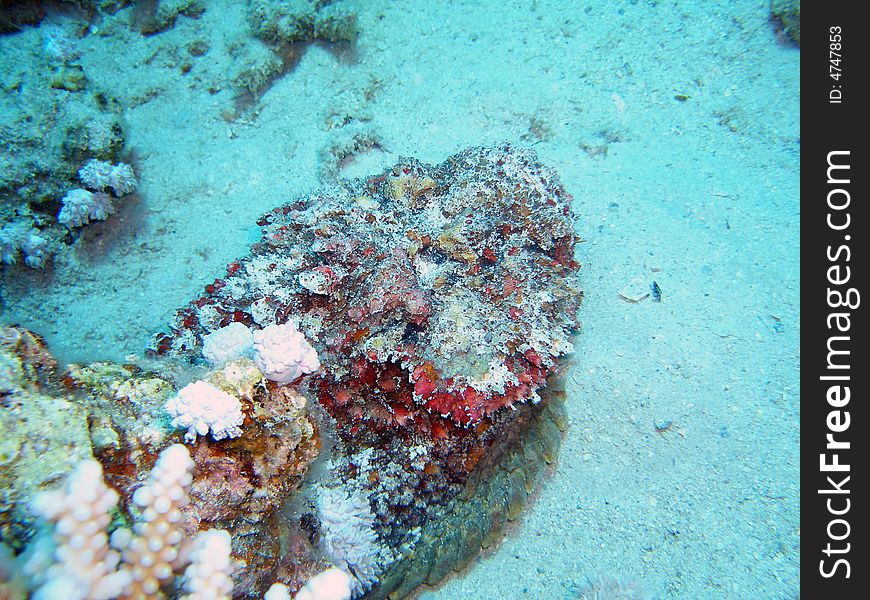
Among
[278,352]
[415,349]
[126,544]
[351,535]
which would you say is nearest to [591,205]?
[415,349]

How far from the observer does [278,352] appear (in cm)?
242

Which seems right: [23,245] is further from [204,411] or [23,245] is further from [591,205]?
[591,205]

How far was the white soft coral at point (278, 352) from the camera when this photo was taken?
2424 mm

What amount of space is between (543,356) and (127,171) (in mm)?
5429

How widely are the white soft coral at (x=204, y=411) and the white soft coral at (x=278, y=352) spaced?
0.83 ft

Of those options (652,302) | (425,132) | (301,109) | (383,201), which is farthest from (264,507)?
(301,109)

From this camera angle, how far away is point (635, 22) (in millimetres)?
6250

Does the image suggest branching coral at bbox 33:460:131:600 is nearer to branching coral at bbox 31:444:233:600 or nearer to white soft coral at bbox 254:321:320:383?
branching coral at bbox 31:444:233:600

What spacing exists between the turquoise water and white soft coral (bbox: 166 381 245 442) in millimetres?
1871

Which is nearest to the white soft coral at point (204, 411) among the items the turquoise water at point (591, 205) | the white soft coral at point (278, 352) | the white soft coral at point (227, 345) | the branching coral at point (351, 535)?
the white soft coral at point (278, 352)

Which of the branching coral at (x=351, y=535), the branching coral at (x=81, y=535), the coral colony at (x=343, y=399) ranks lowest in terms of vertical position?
the branching coral at (x=351, y=535)

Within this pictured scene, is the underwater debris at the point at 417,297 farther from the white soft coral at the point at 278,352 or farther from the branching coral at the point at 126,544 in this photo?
the branching coral at the point at 126,544

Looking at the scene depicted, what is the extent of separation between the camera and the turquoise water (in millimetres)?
3191

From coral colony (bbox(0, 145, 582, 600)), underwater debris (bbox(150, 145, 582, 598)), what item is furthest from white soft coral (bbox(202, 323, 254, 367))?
underwater debris (bbox(150, 145, 582, 598))
